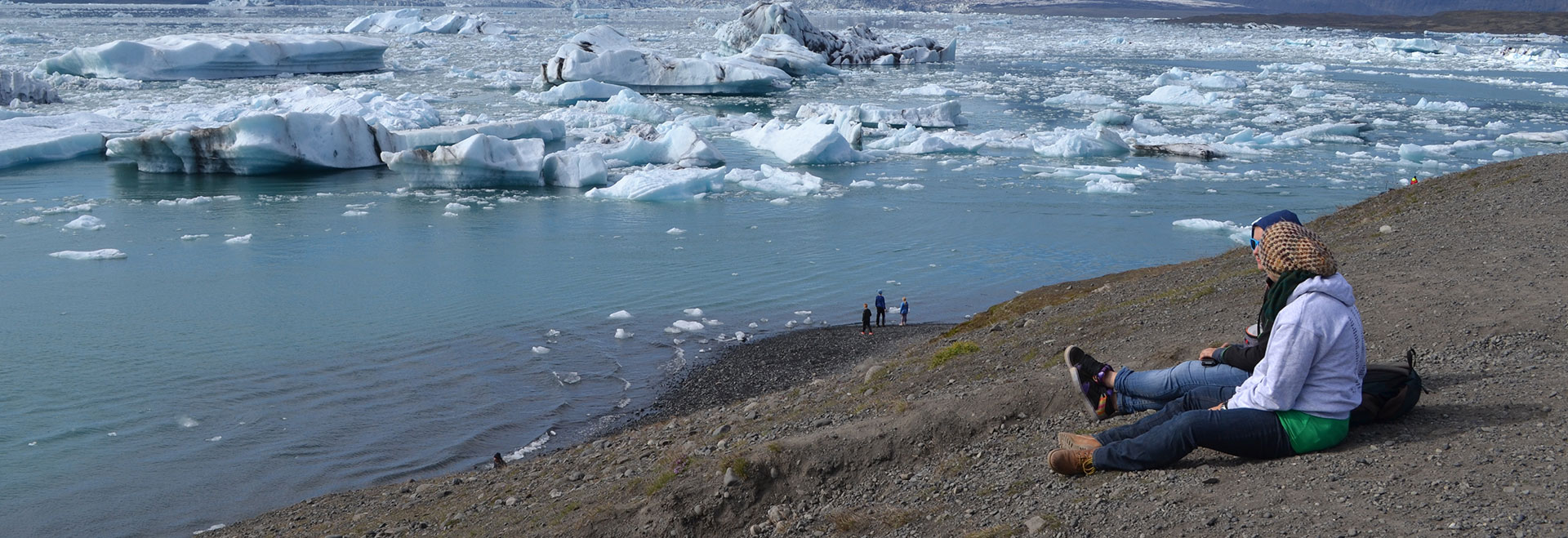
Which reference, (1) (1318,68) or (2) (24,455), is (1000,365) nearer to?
(2) (24,455)

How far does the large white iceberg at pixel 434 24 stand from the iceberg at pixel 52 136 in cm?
3973

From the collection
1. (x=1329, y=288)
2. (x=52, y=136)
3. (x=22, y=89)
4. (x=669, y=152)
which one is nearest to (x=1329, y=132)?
(x=669, y=152)

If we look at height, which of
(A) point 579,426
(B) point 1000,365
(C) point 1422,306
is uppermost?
(C) point 1422,306

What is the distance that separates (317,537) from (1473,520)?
5563mm

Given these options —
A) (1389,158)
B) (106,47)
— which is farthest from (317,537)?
(106,47)

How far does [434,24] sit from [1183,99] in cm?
4677

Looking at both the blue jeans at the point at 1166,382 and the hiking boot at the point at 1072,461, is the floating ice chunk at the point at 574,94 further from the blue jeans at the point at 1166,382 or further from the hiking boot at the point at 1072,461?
the hiking boot at the point at 1072,461

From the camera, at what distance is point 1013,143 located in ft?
80.9

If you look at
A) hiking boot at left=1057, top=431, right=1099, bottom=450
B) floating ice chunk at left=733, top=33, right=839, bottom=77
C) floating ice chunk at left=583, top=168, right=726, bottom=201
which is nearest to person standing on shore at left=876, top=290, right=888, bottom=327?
hiking boot at left=1057, top=431, right=1099, bottom=450

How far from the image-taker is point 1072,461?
4012 mm

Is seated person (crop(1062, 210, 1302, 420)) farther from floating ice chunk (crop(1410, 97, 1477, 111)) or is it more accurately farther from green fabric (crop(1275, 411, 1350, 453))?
floating ice chunk (crop(1410, 97, 1477, 111))

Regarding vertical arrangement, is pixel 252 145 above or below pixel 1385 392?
below

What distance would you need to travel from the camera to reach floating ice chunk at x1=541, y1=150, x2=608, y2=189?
775 inches

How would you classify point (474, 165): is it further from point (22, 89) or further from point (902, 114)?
point (22, 89)
